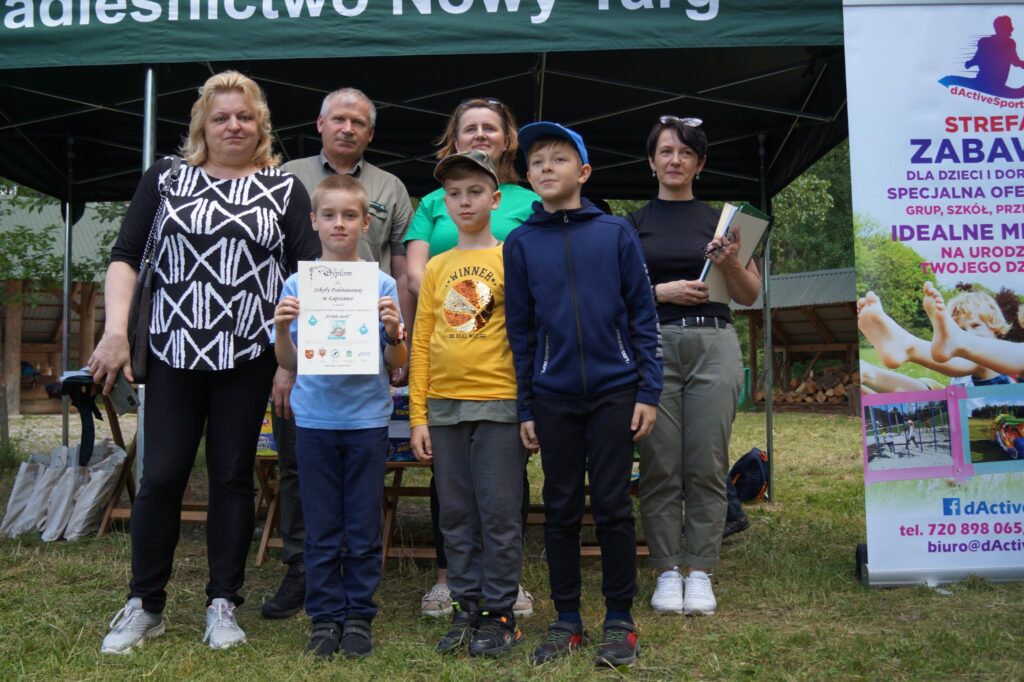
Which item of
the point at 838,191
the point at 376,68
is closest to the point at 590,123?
the point at 376,68

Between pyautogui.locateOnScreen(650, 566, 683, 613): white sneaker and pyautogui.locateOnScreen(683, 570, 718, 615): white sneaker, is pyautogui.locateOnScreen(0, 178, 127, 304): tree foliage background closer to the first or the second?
pyautogui.locateOnScreen(650, 566, 683, 613): white sneaker

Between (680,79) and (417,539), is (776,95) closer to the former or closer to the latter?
(680,79)

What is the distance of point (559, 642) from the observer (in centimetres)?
305

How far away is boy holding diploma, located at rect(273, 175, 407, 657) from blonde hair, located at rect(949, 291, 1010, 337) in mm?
2479

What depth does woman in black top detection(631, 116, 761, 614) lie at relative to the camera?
3686 millimetres

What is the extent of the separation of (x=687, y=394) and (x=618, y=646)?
1.16 metres

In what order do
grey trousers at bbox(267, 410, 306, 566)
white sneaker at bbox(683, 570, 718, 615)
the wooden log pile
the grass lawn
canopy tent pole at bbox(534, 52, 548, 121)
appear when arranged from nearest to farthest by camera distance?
the grass lawn, white sneaker at bbox(683, 570, 718, 615), grey trousers at bbox(267, 410, 306, 566), canopy tent pole at bbox(534, 52, 548, 121), the wooden log pile

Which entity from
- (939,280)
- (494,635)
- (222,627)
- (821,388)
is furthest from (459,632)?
(821,388)

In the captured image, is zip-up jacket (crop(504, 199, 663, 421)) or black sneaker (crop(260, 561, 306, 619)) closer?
zip-up jacket (crop(504, 199, 663, 421))

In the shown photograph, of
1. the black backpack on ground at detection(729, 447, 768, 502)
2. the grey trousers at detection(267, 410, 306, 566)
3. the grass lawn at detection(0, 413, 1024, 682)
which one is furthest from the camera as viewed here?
the black backpack on ground at detection(729, 447, 768, 502)

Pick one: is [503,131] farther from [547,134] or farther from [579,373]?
[579,373]

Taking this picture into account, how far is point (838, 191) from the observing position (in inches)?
1224

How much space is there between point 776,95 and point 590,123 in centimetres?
141

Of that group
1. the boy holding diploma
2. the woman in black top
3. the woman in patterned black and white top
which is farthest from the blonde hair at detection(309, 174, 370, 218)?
the woman in black top
